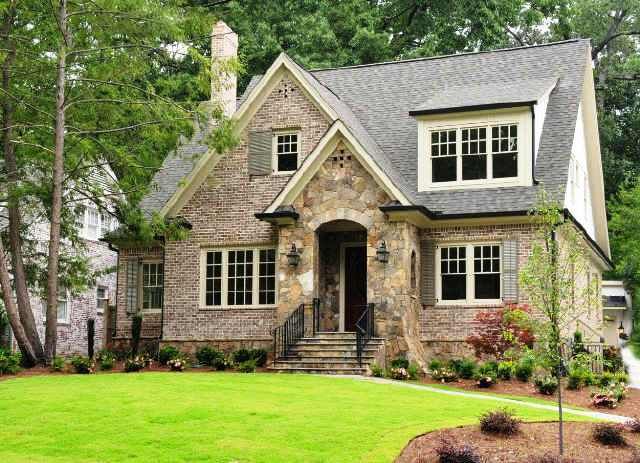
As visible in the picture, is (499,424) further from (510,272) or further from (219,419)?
(510,272)

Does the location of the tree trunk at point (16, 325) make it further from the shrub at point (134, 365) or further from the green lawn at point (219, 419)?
the green lawn at point (219, 419)

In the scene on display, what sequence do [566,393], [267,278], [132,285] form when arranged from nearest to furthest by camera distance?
1. [566,393]
2. [267,278]
3. [132,285]

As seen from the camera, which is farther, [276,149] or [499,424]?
[276,149]

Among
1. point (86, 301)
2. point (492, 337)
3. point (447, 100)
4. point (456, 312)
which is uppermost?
point (447, 100)

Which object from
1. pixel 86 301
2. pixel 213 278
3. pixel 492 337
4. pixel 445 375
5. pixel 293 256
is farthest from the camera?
pixel 86 301

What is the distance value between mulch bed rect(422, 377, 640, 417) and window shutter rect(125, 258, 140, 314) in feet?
30.5

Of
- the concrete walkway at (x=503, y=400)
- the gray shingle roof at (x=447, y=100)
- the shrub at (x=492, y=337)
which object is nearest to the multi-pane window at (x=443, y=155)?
the gray shingle roof at (x=447, y=100)

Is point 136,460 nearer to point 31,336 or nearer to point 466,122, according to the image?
point 31,336

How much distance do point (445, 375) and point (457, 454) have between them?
8.47m

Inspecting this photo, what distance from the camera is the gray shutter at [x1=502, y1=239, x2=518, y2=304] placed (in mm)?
22250

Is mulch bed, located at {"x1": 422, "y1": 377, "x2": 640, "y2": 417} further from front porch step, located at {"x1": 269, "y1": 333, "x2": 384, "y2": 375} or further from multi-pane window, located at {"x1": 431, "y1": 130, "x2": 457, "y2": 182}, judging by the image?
multi-pane window, located at {"x1": 431, "y1": 130, "x2": 457, "y2": 182}

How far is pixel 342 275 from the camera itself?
24203mm

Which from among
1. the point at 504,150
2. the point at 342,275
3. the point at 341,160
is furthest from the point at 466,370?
the point at 504,150

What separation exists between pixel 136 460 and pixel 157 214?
1261 centimetres
